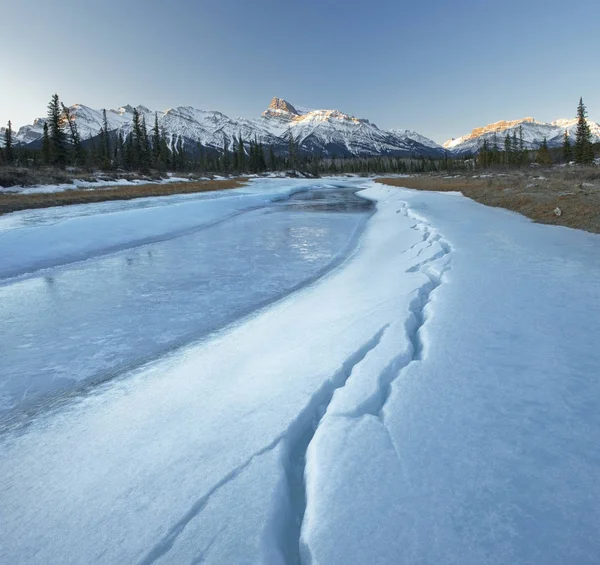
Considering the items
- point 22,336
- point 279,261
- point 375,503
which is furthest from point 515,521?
point 279,261

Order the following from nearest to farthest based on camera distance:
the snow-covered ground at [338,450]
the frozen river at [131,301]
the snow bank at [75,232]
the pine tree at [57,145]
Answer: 1. the snow-covered ground at [338,450]
2. the frozen river at [131,301]
3. the snow bank at [75,232]
4. the pine tree at [57,145]

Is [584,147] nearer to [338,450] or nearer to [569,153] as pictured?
[569,153]

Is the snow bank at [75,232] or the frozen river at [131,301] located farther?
the snow bank at [75,232]

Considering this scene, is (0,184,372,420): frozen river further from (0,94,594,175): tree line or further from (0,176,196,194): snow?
(0,94,594,175): tree line

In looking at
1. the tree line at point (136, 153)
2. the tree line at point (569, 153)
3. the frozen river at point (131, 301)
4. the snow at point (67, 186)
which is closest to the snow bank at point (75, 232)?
the frozen river at point (131, 301)

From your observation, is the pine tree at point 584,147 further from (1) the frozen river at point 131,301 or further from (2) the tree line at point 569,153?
(1) the frozen river at point 131,301

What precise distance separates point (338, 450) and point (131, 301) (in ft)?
17.6

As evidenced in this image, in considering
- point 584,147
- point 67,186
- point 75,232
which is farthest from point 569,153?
point 75,232

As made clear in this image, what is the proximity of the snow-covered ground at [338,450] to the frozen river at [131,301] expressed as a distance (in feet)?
2.18

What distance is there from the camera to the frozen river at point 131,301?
419cm

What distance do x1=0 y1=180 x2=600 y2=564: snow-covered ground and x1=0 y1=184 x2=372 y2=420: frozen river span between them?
66cm

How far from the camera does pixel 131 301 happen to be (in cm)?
648

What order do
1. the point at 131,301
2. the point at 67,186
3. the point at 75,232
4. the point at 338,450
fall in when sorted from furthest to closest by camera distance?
the point at 67,186, the point at 75,232, the point at 131,301, the point at 338,450

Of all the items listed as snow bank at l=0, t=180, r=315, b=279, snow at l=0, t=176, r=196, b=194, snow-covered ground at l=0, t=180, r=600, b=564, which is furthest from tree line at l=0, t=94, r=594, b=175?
snow-covered ground at l=0, t=180, r=600, b=564
